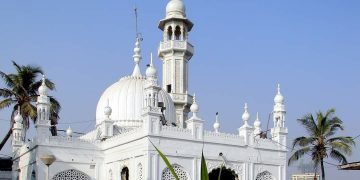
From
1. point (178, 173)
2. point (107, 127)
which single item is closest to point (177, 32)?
point (107, 127)

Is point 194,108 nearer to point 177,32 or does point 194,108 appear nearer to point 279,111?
point 279,111

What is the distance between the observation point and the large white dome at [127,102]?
28062 millimetres

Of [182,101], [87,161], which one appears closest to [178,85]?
[182,101]

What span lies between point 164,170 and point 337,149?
11875 millimetres

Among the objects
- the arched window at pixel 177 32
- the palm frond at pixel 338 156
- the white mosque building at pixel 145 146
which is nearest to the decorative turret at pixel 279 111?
the white mosque building at pixel 145 146

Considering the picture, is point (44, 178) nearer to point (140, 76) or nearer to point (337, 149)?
point (140, 76)

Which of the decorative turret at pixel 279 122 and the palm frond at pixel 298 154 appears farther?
the palm frond at pixel 298 154

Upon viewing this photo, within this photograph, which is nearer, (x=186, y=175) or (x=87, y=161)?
A: (x=186, y=175)

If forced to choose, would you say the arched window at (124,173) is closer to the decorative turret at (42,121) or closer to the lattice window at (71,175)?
the lattice window at (71,175)

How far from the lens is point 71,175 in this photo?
78.3 ft

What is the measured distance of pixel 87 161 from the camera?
80.2 ft

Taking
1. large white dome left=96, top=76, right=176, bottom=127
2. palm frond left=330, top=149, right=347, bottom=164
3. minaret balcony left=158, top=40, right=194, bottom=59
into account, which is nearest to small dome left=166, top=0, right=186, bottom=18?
minaret balcony left=158, top=40, right=194, bottom=59

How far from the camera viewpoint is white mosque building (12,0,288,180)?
22.2m

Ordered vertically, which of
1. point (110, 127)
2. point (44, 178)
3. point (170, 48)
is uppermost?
point (170, 48)
